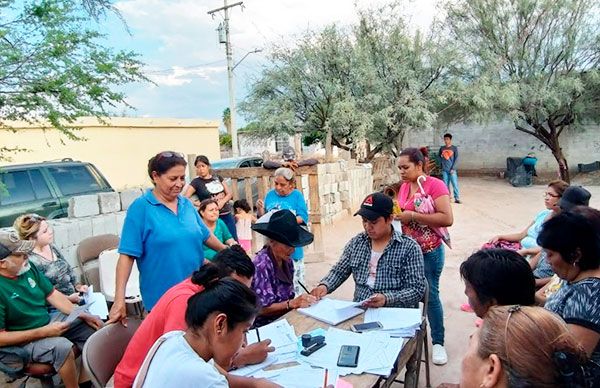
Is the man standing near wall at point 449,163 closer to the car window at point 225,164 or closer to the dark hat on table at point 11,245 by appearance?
the car window at point 225,164

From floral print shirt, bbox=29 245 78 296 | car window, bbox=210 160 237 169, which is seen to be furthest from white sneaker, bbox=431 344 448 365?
car window, bbox=210 160 237 169

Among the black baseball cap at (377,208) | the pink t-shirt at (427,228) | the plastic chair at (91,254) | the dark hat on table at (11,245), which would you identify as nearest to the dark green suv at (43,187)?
the plastic chair at (91,254)

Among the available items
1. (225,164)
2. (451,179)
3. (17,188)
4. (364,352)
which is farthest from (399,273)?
(451,179)

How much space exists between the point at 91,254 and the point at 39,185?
7.96 feet

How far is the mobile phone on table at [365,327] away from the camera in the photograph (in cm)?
226

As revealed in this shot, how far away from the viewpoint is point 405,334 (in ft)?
7.24

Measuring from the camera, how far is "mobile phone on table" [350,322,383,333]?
7.42 ft

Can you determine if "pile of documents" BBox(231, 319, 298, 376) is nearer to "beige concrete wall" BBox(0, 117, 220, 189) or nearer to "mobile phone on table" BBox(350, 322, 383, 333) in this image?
"mobile phone on table" BBox(350, 322, 383, 333)

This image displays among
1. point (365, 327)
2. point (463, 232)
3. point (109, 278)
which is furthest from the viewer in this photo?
point (463, 232)

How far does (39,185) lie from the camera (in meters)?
6.07

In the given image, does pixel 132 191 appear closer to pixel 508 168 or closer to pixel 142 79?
pixel 142 79

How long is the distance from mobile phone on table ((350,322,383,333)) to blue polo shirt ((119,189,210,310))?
3.48ft

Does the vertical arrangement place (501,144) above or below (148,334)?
above

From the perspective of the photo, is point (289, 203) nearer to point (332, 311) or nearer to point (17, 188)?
point (332, 311)
